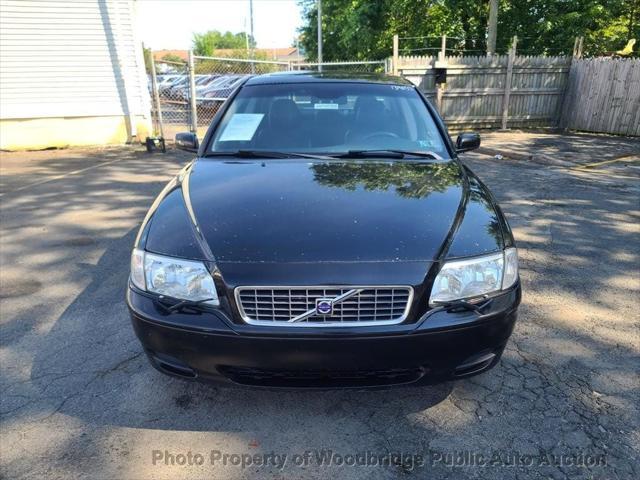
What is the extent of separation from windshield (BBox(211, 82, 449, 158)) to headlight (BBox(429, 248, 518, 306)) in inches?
49.9

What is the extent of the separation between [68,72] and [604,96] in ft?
44.6

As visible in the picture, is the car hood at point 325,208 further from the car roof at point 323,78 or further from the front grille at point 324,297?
the car roof at point 323,78

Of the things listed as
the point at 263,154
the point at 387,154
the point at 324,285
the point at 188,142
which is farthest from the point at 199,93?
the point at 324,285

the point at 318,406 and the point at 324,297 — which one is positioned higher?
the point at 324,297

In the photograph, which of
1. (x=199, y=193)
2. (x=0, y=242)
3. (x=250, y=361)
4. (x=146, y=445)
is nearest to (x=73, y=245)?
(x=0, y=242)

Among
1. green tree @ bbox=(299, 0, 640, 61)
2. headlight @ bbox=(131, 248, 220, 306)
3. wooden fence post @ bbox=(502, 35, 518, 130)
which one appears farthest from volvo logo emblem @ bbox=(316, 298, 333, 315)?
green tree @ bbox=(299, 0, 640, 61)

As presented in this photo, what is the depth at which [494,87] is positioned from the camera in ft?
46.4

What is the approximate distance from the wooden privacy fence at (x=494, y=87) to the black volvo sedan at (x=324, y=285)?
39.0ft

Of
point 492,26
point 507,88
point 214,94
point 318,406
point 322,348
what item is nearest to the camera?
point 322,348

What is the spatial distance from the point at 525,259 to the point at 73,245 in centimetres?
460

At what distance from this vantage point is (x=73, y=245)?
5117 mm

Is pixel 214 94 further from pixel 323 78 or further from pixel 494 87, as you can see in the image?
pixel 323 78

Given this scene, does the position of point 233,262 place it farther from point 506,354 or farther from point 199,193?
point 506,354

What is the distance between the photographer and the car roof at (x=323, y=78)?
384 cm
